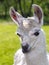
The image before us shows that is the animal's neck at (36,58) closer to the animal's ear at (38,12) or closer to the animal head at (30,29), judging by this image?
the animal head at (30,29)

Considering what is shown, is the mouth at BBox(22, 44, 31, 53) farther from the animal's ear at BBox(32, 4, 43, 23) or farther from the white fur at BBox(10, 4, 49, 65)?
the animal's ear at BBox(32, 4, 43, 23)

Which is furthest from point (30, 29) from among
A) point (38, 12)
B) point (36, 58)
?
point (36, 58)

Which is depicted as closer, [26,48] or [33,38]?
[26,48]

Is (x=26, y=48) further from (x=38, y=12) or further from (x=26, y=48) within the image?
(x=38, y=12)

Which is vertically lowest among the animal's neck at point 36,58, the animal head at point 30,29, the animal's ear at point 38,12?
the animal's neck at point 36,58

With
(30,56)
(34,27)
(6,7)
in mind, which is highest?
(34,27)

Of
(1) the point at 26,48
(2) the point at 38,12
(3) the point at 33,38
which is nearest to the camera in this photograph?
(1) the point at 26,48

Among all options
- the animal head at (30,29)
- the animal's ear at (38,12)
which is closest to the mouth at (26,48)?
the animal head at (30,29)

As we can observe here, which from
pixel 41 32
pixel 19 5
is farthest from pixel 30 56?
pixel 19 5

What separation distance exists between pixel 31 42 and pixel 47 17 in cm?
2975

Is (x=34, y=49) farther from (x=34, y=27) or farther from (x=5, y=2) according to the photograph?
(x=5, y=2)

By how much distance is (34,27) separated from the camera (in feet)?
13.8

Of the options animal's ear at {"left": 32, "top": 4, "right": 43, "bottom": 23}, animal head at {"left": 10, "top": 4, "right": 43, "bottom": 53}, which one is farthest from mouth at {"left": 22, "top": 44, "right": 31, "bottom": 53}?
animal's ear at {"left": 32, "top": 4, "right": 43, "bottom": 23}

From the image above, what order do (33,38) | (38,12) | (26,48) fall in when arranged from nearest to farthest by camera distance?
(26,48)
(33,38)
(38,12)
